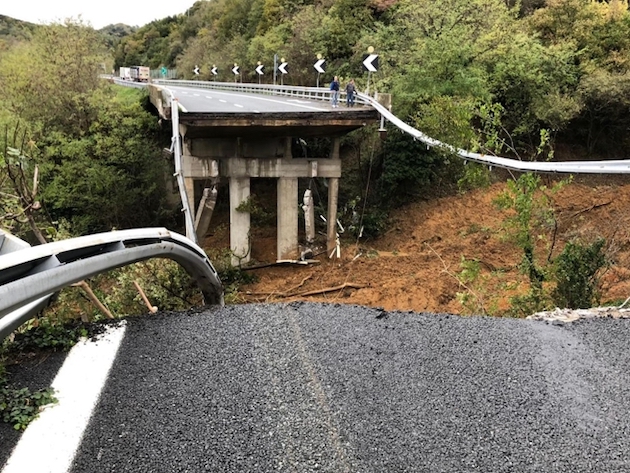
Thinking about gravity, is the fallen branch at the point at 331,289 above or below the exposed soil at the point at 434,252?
below

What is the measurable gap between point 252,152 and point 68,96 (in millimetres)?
10781

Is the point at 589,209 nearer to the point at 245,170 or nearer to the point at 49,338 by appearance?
the point at 245,170

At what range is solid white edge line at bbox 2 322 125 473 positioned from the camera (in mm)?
2750

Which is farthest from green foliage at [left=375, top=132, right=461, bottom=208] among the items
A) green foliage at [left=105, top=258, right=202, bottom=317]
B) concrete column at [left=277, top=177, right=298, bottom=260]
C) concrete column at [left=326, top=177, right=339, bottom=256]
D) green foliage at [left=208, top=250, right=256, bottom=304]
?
green foliage at [left=105, top=258, right=202, bottom=317]

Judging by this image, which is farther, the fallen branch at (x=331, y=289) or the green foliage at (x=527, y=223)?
the fallen branch at (x=331, y=289)

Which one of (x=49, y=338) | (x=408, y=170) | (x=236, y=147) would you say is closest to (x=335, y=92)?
(x=408, y=170)

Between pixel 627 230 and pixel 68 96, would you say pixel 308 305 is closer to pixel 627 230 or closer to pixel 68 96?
pixel 627 230

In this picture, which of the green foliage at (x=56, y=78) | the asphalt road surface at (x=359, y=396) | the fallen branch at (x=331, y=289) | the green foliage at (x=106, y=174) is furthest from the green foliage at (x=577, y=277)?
the green foliage at (x=56, y=78)

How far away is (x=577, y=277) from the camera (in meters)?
6.62

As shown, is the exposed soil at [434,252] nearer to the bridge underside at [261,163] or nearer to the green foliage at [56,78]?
the bridge underside at [261,163]

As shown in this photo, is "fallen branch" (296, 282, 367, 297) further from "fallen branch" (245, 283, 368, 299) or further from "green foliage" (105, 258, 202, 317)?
"green foliage" (105, 258, 202, 317)

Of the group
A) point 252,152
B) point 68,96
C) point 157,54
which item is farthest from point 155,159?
point 157,54

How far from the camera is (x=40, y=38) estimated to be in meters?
25.5

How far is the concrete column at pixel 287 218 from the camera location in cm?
1827
